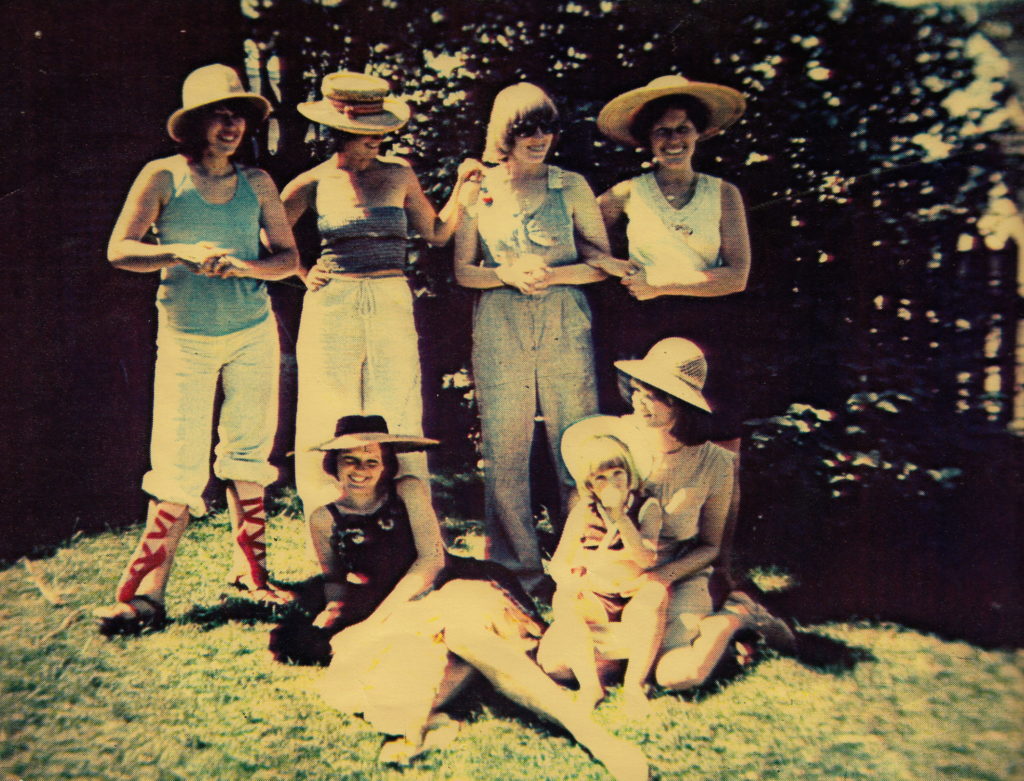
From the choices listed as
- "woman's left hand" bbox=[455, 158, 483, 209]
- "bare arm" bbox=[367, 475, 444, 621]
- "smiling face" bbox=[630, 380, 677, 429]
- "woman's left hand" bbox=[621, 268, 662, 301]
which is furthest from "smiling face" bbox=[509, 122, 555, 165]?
"bare arm" bbox=[367, 475, 444, 621]

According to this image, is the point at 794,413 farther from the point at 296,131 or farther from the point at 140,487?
the point at 140,487

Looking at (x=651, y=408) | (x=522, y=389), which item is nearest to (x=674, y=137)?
(x=651, y=408)

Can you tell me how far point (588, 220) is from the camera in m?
3.87

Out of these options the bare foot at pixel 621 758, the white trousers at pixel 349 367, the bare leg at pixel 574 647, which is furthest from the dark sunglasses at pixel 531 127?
the bare foot at pixel 621 758

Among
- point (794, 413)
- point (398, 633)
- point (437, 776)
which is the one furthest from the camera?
point (794, 413)

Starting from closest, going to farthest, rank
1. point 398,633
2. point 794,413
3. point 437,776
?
point 437,776, point 398,633, point 794,413

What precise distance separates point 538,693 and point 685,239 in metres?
2.21

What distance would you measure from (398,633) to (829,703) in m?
1.92

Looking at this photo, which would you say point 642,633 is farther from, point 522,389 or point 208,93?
point 208,93

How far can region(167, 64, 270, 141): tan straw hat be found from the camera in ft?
12.3

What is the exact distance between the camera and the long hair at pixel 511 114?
3762 millimetres

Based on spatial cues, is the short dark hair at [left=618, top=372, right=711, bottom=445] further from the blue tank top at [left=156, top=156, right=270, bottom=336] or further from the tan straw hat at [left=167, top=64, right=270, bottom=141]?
the tan straw hat at [left=167, top=64, right=270, bottom=141]

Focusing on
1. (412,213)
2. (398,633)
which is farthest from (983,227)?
(398,633)

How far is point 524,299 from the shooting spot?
387cm
